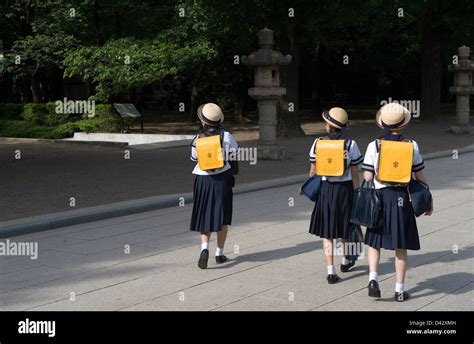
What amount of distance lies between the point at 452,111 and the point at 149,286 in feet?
118

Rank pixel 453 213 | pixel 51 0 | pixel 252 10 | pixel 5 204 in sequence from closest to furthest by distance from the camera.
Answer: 1. pixel 453 213
2. pixel 5 204
3. pixel 252 10
4. pixel 51 0

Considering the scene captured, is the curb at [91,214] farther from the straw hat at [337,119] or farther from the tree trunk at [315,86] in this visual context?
the tree trunk at [315,86]

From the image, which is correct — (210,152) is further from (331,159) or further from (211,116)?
(331,159)

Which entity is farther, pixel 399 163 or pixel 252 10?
pixel 252 10

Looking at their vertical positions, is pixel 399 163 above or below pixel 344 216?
above

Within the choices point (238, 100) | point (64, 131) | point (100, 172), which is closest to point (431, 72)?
point (238, 100)

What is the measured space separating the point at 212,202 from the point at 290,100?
17.7 m

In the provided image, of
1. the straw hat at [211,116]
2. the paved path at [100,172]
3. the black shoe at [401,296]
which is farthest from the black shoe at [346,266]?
the paved path at [100,172]

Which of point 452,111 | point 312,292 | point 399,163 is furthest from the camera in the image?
point 452,111

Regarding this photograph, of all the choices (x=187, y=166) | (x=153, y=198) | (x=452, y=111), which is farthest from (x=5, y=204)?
(x=452, y=111)

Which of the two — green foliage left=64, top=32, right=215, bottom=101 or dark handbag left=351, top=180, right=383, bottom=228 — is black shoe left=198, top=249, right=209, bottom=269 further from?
green foliage left=64, top=32, right=215, bottom=101

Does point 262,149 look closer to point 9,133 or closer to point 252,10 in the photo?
point 252,10

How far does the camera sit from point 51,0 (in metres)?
29.0

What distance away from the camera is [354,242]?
7418 millimetres
